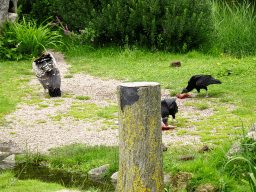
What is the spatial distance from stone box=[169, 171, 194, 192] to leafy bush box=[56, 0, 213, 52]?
10.3 m

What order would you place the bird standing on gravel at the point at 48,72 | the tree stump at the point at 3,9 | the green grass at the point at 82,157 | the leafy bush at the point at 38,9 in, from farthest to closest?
the leafy bush at the point at 38,9 < the tree stump at the point at 3,9 < the bird standing on gravel at the point at 48,72 < the green grass at the point at 82,157

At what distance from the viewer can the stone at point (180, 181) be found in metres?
3.80

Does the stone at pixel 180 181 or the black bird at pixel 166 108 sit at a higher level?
the black bird at pixel 166 108

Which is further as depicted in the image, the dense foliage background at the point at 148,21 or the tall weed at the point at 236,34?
the tall weed at the point at 236,34

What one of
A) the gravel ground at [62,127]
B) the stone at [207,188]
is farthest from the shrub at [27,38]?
the stone at [207,188]

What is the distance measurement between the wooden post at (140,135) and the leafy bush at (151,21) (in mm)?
10680

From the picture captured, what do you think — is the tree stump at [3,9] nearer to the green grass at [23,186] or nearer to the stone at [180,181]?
the green grass at [23,186]

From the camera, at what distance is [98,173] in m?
4.63

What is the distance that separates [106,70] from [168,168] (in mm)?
8126

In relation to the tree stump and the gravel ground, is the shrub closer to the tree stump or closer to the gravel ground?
the tree stump

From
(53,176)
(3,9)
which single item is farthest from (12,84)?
(53,176)

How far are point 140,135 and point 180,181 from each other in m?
0.96

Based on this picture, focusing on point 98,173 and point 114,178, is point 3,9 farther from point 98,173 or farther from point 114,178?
point 114,178

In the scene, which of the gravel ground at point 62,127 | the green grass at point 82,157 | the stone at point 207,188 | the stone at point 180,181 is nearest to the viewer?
the stone at point 207,188
